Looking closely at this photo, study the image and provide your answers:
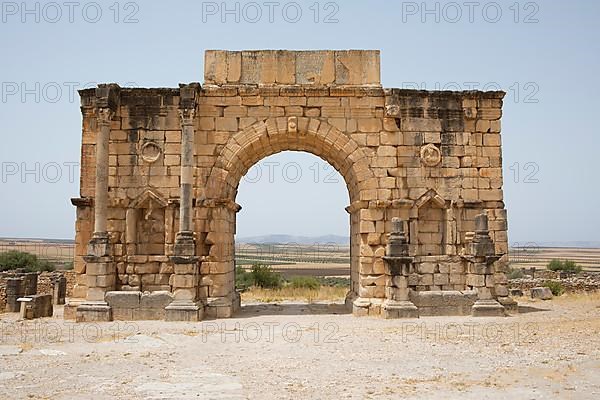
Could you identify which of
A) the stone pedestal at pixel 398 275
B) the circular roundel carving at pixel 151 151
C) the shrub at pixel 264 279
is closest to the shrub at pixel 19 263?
the shrub at pixel 264 279

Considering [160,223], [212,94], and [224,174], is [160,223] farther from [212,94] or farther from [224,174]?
[212,94]

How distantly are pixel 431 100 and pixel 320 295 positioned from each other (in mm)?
7493

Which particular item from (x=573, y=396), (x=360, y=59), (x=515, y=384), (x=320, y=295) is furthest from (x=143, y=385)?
(x=320, y=295)

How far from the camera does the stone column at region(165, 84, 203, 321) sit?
11.3 m

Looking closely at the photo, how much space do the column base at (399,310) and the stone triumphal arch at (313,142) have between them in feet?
0.39

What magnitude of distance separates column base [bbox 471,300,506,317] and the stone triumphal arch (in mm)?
21

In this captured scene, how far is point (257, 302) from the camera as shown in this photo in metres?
15.8

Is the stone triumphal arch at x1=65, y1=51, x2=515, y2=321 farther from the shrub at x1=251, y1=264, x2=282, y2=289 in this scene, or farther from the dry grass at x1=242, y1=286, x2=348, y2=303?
the shrub at x1=251, y1=264, x2=282, y2=289

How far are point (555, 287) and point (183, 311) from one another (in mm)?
13337

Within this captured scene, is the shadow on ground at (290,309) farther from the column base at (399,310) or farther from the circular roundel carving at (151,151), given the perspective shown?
the circular roundel carving at (151,151)

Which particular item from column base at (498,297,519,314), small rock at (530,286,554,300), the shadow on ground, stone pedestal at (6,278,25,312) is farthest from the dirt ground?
small rock at (530,286,554,300)

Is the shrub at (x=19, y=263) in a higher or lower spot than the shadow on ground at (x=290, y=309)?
higher

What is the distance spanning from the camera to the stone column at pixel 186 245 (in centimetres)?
1134

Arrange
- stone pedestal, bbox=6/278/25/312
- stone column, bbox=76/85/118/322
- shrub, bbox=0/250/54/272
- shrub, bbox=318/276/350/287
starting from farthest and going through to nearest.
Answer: shrub, bbox=0/250/54/272, shrub, bbox=318/276/350/287, stone pedestal, bbox=6/278/25/312, stone column, bbox=76/85/118/322
